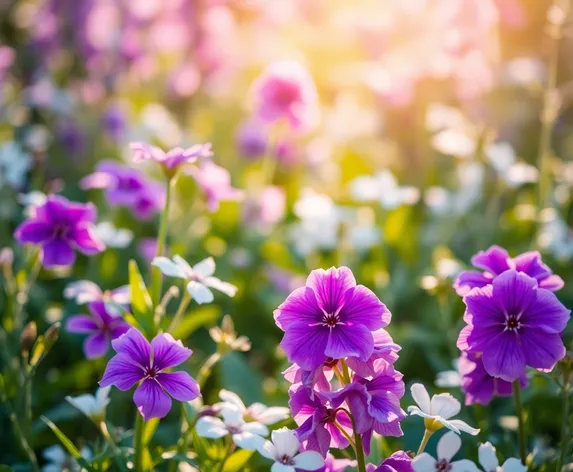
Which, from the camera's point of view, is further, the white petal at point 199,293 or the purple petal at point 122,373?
the white petal at point 199,293

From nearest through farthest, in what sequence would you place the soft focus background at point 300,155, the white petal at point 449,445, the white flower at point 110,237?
the white petal at point 449,445, the white flower at point 110,237, the soft focus background at point 300,155

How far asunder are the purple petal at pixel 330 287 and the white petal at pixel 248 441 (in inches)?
7.4

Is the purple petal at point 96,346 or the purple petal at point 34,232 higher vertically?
the purple petal at point 34,232

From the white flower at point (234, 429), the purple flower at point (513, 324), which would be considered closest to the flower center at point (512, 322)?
the purple flower at point (513, 324)

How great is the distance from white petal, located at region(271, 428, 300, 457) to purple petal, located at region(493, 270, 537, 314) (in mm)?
303

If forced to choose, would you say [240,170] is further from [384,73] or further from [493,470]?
[493,470]

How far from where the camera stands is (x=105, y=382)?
879 mm

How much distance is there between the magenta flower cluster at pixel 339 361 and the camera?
0.84 m

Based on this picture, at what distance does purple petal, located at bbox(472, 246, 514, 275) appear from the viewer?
103cm

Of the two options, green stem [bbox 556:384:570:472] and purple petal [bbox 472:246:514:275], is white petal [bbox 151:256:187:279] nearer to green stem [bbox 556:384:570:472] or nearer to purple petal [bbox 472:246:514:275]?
purple petal [bbox 472:246:514:275]

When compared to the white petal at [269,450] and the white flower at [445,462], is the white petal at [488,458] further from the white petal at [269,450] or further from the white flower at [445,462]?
the white petal at [269,450]

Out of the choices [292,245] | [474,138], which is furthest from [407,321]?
[474,138]

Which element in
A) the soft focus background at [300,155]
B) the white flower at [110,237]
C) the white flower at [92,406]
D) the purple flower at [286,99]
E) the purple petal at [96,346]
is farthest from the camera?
the purple flower at [286,99]

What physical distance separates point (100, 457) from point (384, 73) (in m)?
1.98
